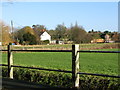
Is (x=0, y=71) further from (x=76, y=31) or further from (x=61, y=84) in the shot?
(x=76, y=31)

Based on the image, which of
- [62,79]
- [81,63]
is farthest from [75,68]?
[81,63]

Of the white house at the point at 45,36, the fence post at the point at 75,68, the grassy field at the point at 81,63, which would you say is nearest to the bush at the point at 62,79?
the fence post at the point at 75,68

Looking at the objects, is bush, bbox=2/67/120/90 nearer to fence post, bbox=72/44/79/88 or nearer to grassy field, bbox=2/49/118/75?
fence post, bbox=72/44/79/88

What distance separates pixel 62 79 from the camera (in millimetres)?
6133

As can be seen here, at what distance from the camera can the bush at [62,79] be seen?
16.8ft

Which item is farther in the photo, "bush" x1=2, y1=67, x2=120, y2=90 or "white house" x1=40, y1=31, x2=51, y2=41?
"white house" x1=40, y1=31, x2=51, y2=41

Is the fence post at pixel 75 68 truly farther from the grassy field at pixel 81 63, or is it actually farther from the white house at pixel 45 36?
the white house at pixel 45 36

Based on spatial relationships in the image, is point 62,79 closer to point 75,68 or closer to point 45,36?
point 75,68

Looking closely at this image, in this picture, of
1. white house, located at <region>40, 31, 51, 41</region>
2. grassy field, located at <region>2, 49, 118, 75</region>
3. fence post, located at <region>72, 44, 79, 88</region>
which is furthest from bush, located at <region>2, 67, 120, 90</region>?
white house, located at <region>40, 31, 51, 41</region>

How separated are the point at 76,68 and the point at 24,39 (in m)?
57.8

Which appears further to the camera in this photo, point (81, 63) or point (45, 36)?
point (45, 36)

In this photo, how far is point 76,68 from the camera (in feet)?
→ 16.9

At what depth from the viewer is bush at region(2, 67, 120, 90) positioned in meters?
5.11

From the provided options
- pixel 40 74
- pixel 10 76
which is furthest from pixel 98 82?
pixel 10 76
